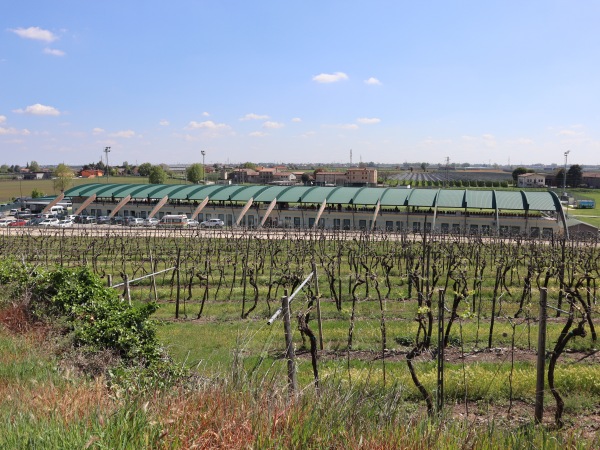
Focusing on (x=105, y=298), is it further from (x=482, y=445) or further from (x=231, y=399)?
(x=482, y=445)

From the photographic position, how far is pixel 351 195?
4309 centimetres

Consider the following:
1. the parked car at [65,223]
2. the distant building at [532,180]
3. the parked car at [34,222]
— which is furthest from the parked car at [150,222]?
the distant building at [532,180]

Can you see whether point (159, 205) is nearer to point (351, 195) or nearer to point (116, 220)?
point (116, 220)

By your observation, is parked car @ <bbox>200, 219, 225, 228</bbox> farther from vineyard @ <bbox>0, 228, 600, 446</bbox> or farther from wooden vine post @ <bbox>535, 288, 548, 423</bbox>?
wooden vine post @ <bbox>535, 288, 548, 423</bbox>

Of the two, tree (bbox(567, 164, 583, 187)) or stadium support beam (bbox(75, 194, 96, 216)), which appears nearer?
stadium support beam (bbox(75, 194, 96, 216))

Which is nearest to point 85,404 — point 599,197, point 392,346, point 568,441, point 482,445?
point 482,445

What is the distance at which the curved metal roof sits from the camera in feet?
128

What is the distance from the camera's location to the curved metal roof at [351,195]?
128 feet

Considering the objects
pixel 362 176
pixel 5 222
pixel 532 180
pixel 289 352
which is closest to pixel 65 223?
pixel 5 222

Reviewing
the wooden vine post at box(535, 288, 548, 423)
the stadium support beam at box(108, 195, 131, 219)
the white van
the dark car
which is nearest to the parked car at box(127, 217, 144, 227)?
the white van

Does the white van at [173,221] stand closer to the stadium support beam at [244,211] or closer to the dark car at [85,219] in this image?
the stadium support beam at [244,211]

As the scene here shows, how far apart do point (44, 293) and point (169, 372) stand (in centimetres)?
393

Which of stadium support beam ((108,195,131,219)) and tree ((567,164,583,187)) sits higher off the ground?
tree ((567,164,583,187))

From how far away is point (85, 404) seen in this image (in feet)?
14.7
